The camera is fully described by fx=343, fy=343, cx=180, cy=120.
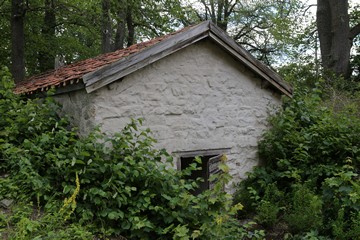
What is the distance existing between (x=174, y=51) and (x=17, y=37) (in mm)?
7443

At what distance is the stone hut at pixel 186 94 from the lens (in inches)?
212

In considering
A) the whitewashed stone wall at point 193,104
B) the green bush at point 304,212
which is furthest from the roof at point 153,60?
the green bush at point 304,212

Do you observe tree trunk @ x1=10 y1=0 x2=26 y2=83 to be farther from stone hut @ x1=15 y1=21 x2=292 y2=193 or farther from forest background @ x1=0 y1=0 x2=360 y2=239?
forest background @ x1=0 y1=0 x2=360 y2=239

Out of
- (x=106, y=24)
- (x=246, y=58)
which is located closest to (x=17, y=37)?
(x=106, y=24)

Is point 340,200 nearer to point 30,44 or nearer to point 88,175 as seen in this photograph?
point 88,175

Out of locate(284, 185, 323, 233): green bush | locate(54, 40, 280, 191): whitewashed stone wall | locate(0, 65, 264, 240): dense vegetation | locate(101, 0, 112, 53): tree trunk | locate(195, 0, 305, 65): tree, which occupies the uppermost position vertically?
locate(195, 0, 305, 65): tree

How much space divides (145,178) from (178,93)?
2.00m

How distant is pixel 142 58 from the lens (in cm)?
548

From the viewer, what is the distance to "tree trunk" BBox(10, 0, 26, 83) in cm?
1091

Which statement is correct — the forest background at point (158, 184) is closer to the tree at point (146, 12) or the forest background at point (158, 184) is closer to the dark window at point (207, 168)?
the dark window at point (207, 168)

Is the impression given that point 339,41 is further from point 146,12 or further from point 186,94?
point 186,94

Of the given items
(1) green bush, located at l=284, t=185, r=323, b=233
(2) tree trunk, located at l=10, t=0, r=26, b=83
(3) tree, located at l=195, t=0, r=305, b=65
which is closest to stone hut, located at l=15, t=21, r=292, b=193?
(1) green bush, located at l=284, t=185, r=323, b=233

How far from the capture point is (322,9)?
14664mm

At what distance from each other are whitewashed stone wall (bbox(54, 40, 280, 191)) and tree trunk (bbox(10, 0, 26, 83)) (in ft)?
20.0
